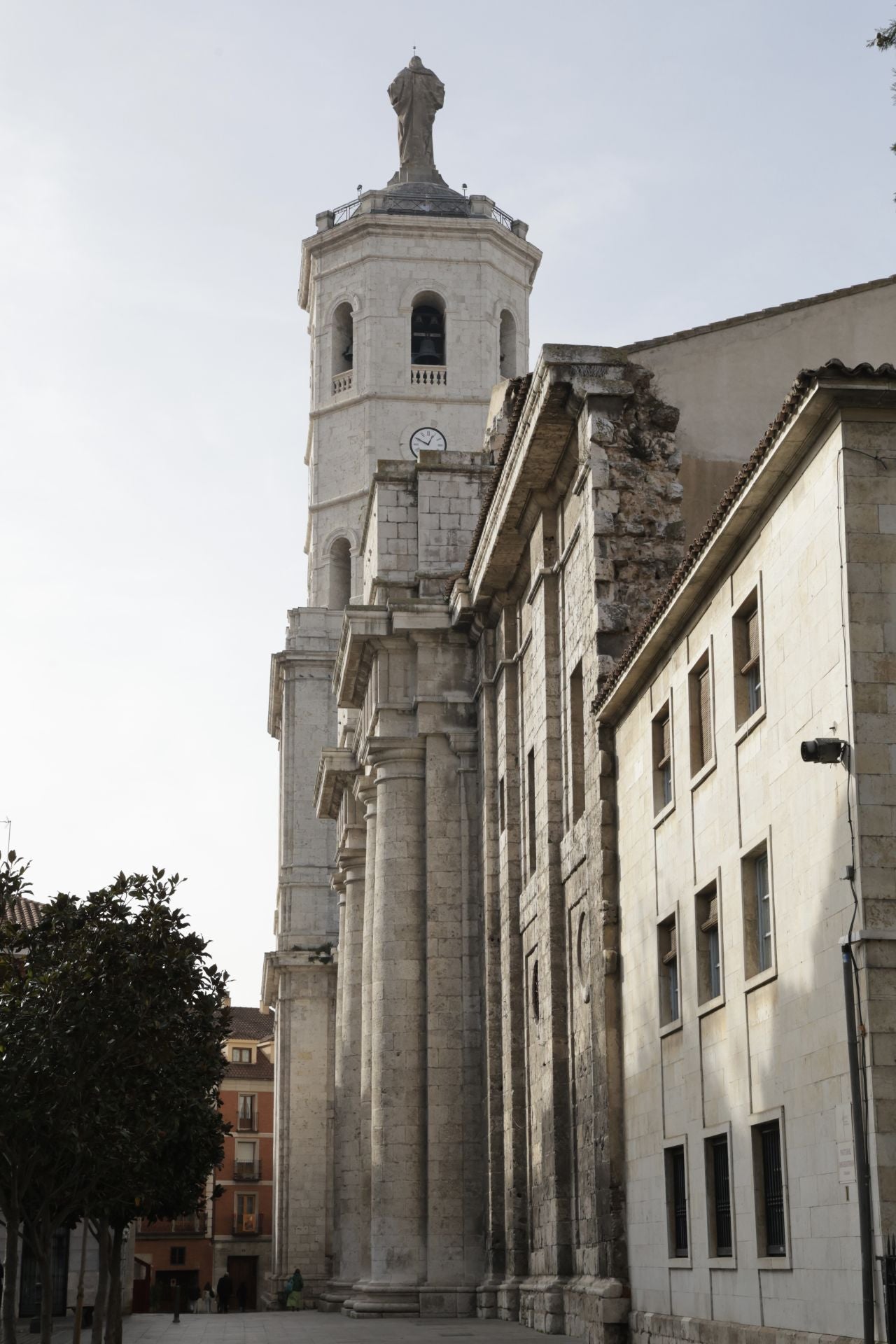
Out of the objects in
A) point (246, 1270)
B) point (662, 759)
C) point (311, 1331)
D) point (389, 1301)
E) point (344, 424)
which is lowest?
point (246, 1270)

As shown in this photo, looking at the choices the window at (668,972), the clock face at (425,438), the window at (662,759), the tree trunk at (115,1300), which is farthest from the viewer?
the clock face at (425,438)

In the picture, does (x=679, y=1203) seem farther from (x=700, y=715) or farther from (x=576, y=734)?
(x=576, y=734)

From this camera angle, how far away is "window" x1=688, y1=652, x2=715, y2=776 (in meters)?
18.9

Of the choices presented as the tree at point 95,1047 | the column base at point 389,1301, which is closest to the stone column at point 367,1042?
the column base at point 389,1301

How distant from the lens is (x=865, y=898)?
46.5ft

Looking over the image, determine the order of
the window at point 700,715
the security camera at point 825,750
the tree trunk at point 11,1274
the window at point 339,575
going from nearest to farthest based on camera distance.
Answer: the security camera at point 825,750 < the window at point 700,715 < the tree trunk at point 11,1274 < the window at point 339,575

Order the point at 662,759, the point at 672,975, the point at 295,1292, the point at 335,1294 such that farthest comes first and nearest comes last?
the point at 295,1292
the point at 335,1294
the point at 662,759
the point at 672,975

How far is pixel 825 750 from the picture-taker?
14.4 metres

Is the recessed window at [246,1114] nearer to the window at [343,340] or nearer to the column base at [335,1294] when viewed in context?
the window at [343,340]

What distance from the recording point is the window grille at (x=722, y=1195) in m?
17.5

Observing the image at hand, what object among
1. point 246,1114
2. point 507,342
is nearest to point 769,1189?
point 507,342

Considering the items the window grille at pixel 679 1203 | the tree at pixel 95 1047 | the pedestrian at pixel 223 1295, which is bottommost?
the pedestrian at pixel 223 1295

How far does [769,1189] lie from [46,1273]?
9021mm

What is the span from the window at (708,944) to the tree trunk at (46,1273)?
7.85m
